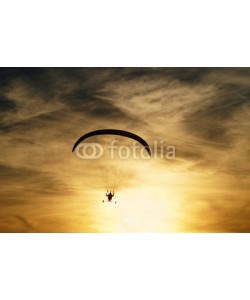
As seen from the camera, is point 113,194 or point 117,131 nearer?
point 117,131

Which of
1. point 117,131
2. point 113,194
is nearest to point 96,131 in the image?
point 117,131

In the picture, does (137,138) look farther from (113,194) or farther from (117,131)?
(113,194)

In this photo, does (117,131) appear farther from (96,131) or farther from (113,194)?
(113,194)

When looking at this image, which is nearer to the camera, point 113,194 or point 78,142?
point 78,142

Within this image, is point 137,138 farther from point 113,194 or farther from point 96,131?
point 113,194

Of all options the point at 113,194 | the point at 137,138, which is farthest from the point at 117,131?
the point at 113,194

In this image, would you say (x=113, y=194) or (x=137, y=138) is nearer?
(x=137, y=138)

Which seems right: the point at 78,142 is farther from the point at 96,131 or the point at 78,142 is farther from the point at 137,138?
the point at 137,138
